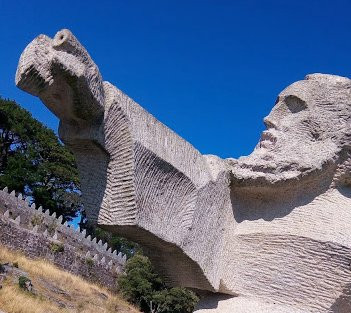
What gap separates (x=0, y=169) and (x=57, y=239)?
11.3 metres

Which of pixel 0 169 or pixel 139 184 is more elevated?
pixel 0 169

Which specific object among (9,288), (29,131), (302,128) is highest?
(29,131)

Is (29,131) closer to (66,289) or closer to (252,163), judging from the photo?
(66,289)

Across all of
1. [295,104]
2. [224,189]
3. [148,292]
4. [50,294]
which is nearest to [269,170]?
[224,189]

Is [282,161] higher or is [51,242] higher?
[51,242]

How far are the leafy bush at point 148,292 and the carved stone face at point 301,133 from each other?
18.7 metres

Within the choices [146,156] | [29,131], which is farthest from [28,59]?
[29,131]

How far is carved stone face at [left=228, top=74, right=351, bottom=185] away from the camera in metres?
3.26

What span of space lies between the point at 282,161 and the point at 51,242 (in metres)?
20.4

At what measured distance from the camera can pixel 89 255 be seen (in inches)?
1003

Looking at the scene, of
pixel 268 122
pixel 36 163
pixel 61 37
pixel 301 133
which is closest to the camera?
pixel 61 37

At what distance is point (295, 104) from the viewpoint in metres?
3.47

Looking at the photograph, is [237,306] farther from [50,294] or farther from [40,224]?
[40,224]

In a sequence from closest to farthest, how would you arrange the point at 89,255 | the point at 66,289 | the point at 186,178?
the point at 186,178 < the point at 66,289 < the point at 89,255
